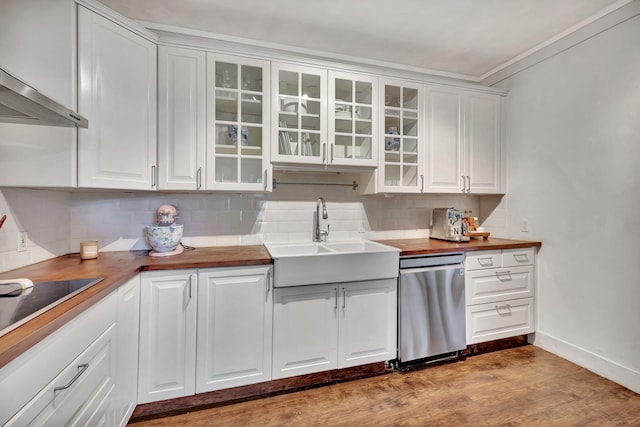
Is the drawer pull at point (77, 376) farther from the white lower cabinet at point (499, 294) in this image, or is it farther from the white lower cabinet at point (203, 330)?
the white lower cabinet at point (499, 294)

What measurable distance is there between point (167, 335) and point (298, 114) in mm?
1696

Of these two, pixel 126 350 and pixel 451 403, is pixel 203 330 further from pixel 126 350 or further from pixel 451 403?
pixel 451 403

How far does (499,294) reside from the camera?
2432mm

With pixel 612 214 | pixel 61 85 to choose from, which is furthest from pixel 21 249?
pixel 612 214

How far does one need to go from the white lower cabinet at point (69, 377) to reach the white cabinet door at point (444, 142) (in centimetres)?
241

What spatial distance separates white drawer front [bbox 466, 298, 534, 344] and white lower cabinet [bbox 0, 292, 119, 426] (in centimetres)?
239

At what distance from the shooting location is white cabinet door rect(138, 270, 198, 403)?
1637 mm

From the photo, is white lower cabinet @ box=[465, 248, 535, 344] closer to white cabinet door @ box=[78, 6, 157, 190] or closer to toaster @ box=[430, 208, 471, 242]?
toaster @ box=[430, 208, 471, 242]

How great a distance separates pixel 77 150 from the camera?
153cm

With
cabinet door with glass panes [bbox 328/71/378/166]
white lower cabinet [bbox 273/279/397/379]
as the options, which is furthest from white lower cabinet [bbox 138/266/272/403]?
cabinet door with glass panes [bbox 328/71/378/166]

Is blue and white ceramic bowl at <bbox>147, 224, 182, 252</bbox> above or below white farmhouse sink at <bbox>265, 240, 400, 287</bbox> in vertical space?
above

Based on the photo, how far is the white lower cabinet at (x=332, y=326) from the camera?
73.3 inches

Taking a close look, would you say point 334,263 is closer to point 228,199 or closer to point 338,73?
point 228,199

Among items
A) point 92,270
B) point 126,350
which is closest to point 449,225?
point 126,350
